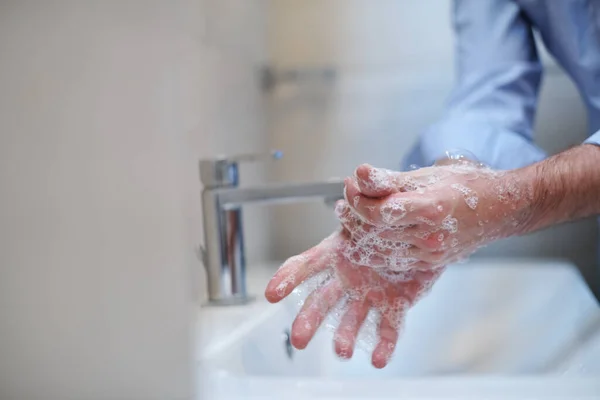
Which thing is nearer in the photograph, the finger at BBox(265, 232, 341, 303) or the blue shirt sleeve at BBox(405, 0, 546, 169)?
the finger at BBox(265, 232, 341, 303)

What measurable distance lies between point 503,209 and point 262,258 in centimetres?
24

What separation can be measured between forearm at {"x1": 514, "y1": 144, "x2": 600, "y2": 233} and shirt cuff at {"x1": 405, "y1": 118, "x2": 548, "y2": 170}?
8cm

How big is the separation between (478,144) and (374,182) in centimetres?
28

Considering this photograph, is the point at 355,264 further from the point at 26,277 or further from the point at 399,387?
the point at 26,277

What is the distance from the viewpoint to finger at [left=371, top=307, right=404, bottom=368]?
40 centimetres

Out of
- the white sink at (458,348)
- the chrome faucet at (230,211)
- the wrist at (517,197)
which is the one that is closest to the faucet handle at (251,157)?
the chrome faucet at (230,211)

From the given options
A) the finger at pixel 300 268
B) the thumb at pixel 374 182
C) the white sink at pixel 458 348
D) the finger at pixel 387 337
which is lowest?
the white sink at pixel 458 348

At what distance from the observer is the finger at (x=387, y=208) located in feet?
1.12

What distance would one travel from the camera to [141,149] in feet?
1.03

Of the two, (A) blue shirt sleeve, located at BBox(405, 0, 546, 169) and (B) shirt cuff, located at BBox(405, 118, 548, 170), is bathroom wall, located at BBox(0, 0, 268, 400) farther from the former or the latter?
(A) blue shirt sleeve, located at BBox(405, 0, 546, 169)

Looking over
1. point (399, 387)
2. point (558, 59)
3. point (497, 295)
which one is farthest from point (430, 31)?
point (399, 387)

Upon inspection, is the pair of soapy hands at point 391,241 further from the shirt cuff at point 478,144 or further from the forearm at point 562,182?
the shirt cuff at point 478,144

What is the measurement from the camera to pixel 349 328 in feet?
1.29

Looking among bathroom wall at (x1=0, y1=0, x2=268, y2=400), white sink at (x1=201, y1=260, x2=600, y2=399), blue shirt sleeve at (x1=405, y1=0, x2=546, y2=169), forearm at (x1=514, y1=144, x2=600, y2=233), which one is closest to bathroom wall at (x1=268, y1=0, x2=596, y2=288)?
blue shirt sleeve at (x1=405, y1=0, x2=546, y2=169)
